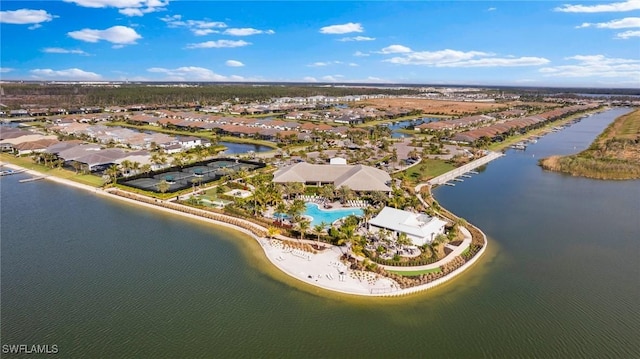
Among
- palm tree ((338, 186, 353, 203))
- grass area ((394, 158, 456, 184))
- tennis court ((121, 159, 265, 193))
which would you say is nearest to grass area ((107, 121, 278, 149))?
tennis court ((121, 159, 265, 193))

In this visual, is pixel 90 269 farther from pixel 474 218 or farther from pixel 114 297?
pixel 474 218

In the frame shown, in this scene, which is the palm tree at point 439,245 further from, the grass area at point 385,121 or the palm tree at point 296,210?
the grass area at point 385,121

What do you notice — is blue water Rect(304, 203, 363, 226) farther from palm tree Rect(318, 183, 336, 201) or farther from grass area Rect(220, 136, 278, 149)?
grass area Rect(220, 136, 278, 149)

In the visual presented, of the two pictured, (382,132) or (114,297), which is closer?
(114,297)

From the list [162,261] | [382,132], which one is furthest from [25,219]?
[382,132]

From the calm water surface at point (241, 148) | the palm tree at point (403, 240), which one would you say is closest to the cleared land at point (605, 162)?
the palm tree at point (403, 240)
